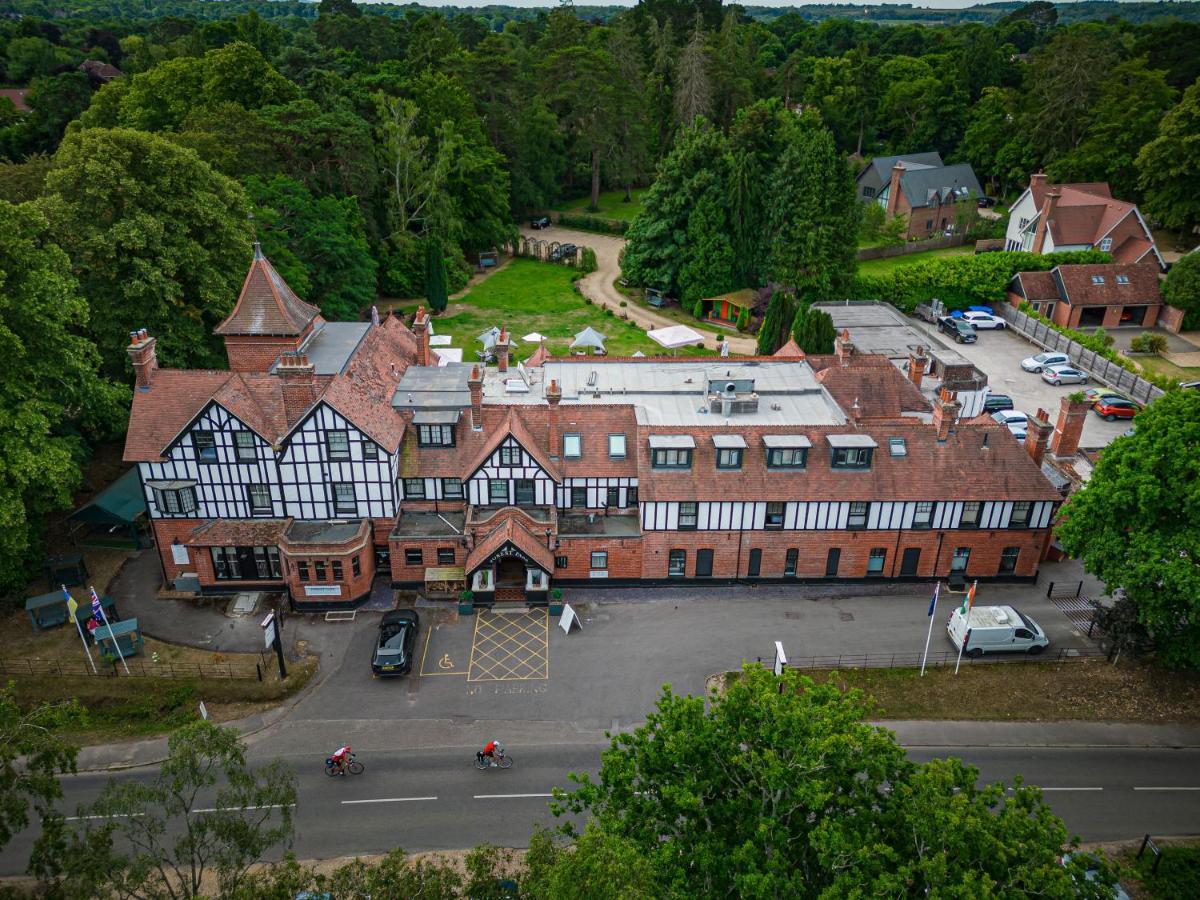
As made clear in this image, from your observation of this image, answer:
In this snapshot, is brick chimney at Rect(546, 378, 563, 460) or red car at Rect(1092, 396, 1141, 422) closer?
brick chimney at Rect(546, 378, 563, 460)

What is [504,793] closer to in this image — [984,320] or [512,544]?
[512,544]

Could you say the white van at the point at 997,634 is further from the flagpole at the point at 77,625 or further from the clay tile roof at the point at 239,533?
the flagpole at the point at 77,625

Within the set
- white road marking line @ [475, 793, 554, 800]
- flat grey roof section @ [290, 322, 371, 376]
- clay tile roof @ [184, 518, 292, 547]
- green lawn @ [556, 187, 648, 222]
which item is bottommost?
white road marking line @ [475, 793, 554, 800]

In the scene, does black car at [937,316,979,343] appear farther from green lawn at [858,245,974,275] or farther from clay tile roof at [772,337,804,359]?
clay tile roof at [772,337,804,359]

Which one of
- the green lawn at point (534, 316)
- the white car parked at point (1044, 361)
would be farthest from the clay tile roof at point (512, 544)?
the white car parked at point (1044, 361)

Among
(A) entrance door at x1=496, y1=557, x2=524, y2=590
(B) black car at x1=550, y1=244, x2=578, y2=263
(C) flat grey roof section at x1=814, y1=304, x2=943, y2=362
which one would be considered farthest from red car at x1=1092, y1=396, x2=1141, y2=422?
(B) black car at x1=550, y1=244, x2=578, y2=263

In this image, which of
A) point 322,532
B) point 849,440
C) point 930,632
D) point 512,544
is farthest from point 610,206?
point 930,632
